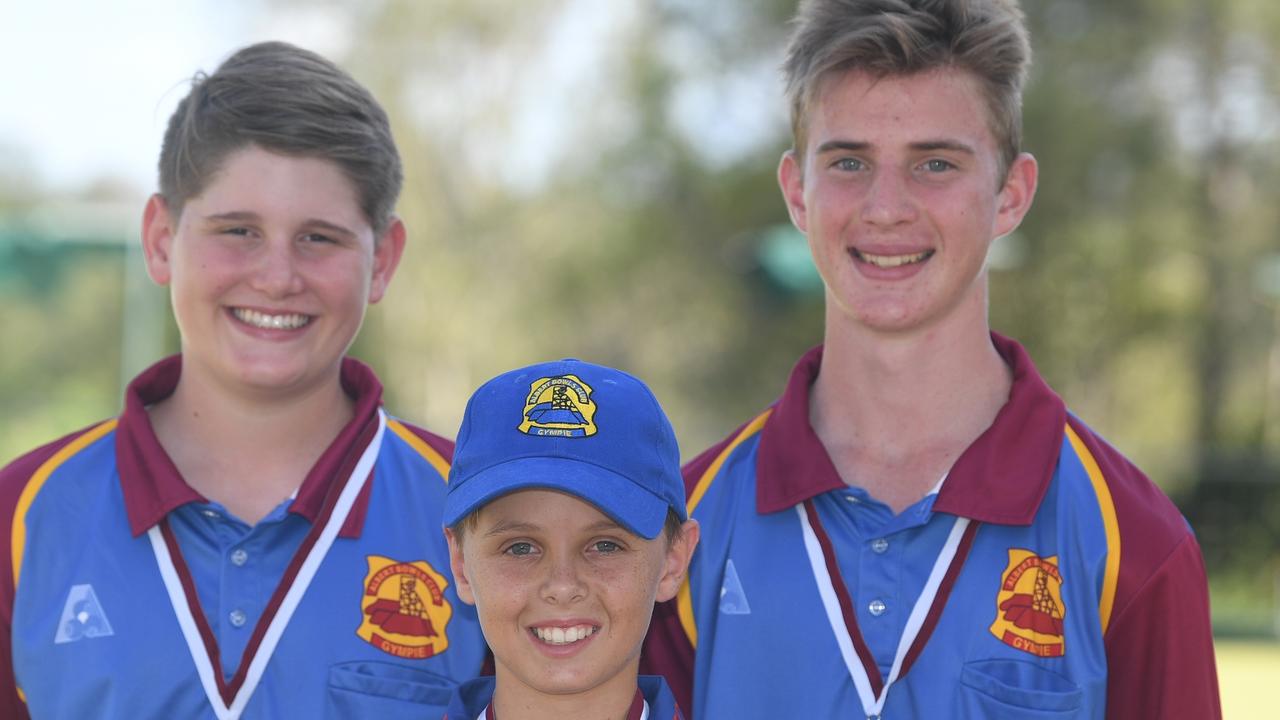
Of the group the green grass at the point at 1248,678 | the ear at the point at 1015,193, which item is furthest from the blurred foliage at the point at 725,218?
the ear at the point at 1015,193

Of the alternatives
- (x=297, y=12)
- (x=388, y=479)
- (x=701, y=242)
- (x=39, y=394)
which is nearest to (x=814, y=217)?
(x=388, y=479)

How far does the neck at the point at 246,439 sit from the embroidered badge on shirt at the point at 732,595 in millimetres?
1001

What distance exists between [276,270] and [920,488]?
1.49 meters

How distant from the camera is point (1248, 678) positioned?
1477 centimetres

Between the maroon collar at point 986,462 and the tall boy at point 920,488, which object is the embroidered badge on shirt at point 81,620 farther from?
the maroon collar at point 986,462

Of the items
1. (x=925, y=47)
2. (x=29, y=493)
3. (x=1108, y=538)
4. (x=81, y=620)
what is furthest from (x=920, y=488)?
(x=29, y=493)

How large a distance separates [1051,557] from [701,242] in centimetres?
2522

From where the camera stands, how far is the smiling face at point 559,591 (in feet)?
8.76

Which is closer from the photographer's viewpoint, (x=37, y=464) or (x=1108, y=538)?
(x=1108, y=538)

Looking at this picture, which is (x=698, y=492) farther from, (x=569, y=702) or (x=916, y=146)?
(x=916, y=146)

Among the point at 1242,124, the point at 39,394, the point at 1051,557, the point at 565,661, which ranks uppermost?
→ the point at 1242,124

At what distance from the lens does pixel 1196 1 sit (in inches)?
1040

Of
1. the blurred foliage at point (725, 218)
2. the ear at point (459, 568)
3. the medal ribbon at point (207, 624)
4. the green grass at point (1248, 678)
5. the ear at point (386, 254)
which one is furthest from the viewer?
the blurred foliage at point (725, 218)

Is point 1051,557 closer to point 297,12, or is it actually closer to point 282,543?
point 282,543
